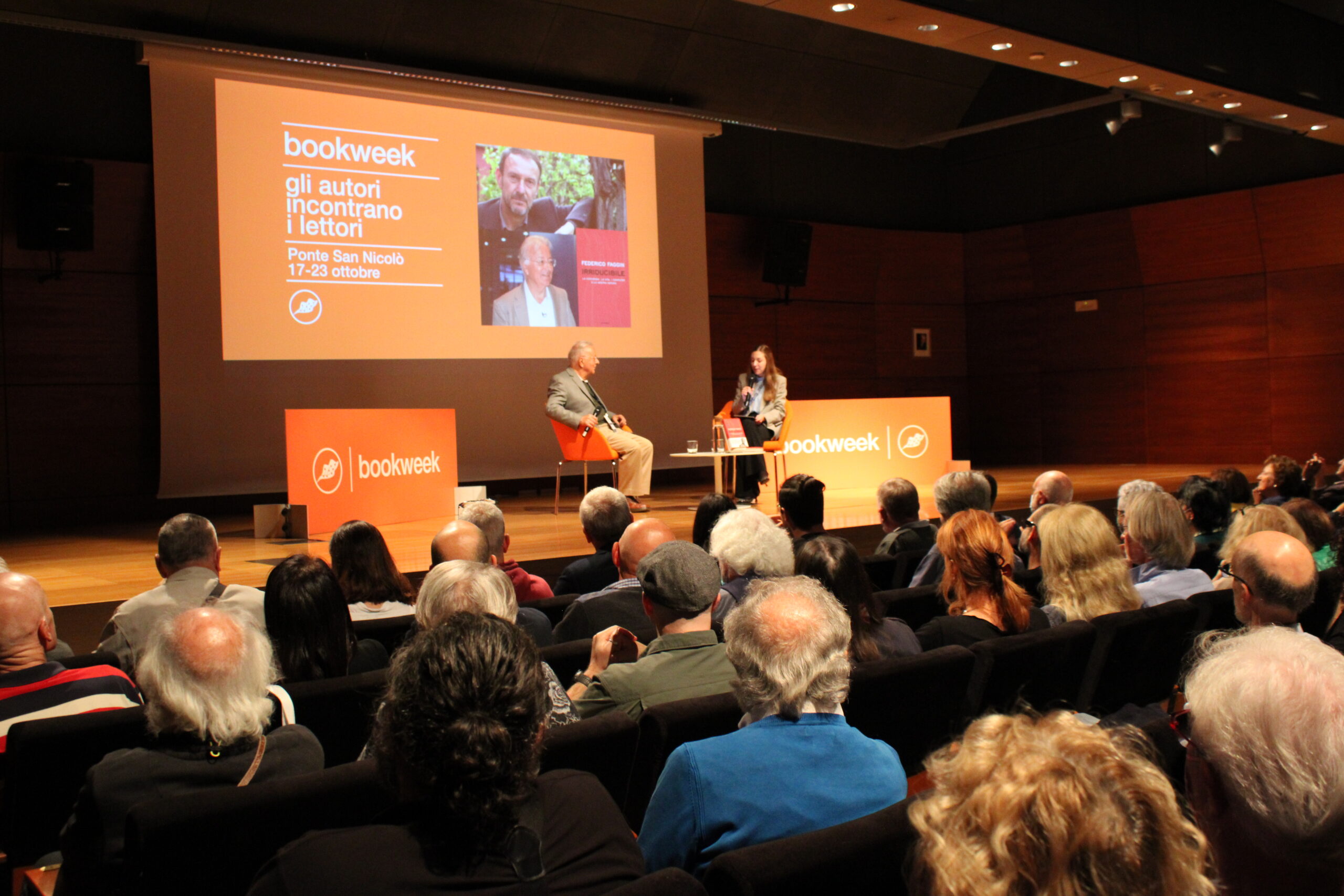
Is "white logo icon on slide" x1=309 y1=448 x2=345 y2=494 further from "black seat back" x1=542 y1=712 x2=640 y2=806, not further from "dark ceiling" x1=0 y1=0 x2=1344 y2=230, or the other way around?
"black seat back" x1=542 y1=712 x2=640 y2=806

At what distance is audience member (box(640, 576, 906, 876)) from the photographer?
1507 millimetres

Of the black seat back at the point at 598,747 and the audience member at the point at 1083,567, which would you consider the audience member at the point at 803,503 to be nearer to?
the audience member at the point at 1083,567

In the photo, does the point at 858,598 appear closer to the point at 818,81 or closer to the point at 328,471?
the point at 328,471

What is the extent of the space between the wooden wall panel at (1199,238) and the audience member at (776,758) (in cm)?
1155

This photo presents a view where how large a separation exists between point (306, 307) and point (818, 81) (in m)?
5.76

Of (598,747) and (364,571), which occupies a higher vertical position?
(364,571)

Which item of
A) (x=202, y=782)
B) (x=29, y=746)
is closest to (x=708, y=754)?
(x=202, y=782)

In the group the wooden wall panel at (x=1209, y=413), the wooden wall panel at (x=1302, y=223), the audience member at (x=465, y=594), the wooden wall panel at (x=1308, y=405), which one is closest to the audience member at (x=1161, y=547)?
the audience member at (x=465, y=594)

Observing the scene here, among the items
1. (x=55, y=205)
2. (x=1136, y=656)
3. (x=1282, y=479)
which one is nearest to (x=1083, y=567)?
(x=1136, y=656)

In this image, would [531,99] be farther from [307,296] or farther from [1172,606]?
[1172,606]

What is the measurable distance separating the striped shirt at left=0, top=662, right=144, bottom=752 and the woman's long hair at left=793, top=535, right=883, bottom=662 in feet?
5.01

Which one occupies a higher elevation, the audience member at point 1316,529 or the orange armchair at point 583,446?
the orange armchair at point 583,446

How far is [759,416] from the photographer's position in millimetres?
8484

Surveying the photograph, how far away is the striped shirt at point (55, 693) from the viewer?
220 centimetres
